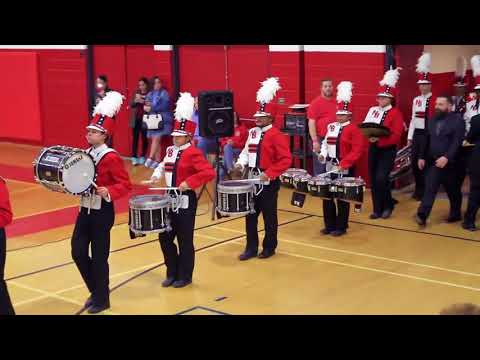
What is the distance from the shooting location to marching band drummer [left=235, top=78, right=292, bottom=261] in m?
9.91

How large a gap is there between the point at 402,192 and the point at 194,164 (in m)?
6.10

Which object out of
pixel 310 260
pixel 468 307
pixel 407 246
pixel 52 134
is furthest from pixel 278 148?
pixel 52 134

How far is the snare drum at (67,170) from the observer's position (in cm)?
755

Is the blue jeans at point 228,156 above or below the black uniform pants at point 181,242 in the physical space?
above

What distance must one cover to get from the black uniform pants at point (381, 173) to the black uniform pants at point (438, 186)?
593 mm

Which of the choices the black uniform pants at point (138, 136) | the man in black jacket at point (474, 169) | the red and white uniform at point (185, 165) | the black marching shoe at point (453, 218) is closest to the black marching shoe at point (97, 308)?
the red and white uniform at point (185, 165)

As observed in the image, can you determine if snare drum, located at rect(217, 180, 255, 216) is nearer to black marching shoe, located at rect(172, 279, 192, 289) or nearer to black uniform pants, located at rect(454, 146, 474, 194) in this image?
black marching shoe, located at rect(172, 279, 192, 289)

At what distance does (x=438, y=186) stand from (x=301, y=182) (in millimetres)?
2104

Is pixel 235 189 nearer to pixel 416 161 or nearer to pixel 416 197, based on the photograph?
pixel 416 161

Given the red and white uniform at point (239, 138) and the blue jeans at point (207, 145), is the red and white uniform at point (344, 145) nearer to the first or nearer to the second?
the red and white uniform at point (239, 138)

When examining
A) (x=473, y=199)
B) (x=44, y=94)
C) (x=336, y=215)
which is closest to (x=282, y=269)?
(x=336, y=215)

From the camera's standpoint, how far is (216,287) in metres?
8.96

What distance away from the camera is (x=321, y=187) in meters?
→ 10.7

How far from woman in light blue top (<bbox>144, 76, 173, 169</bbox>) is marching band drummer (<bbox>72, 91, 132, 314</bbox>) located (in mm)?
8287
